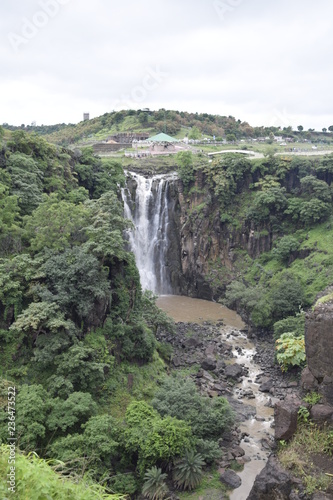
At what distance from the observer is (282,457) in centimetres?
1544

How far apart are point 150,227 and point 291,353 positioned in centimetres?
2055

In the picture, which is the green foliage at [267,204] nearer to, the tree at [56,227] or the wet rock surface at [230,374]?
the wet rock surface at [230,374]

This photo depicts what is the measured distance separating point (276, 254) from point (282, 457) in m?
22.8

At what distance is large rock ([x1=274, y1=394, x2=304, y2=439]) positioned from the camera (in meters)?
16.8

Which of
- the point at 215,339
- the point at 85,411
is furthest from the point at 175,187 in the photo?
the point at 85,411

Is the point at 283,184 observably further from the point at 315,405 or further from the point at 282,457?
the point at 282,457

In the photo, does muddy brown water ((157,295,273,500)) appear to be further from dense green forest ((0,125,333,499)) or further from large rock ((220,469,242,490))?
dense green forest ((0,125,333,499))

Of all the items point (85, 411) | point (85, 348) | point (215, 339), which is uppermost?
point (85, 348)

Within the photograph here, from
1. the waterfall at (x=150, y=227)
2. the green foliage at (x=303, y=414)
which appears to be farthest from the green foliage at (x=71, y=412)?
the waterfall at (x=150, y=227)

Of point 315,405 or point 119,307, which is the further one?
point 119,307

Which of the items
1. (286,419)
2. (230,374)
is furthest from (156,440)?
(230,374)

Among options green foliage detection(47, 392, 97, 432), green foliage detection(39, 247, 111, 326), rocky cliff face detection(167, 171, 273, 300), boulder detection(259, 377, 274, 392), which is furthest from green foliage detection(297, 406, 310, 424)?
rocky cliff face detection(167, 171, 273, 300)

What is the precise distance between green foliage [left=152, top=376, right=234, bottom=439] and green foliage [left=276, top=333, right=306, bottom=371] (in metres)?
6.92

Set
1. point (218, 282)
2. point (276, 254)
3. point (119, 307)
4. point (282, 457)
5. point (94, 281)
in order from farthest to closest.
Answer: point (218, 282) < point (276, 254) < point (119, 307) < point (94, 281) < point (282, 457)
